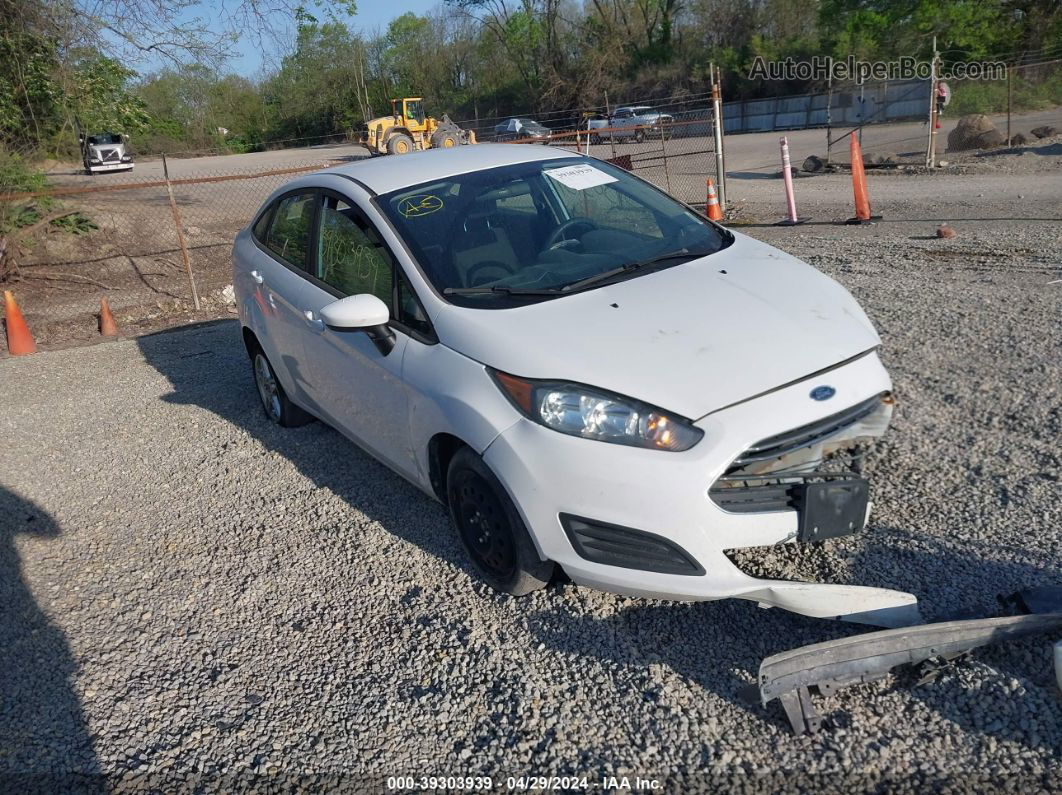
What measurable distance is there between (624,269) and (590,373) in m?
0.98

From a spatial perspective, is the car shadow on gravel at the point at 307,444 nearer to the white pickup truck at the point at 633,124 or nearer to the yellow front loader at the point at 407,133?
the white pickup truck at the point at 633,124

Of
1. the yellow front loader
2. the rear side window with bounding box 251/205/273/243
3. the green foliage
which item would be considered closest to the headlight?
the rear side window with bounding box 251/205/273/243

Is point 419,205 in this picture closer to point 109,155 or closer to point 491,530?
point 491,530

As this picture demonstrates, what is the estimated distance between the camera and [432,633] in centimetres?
358

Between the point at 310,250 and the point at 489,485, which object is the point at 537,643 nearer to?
the point at 489,485

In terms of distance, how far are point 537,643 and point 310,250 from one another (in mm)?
2685

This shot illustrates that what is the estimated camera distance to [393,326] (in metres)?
4.05

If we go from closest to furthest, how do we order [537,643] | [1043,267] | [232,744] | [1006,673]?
[1006,673], [232,744], [537,643], [1043,267]

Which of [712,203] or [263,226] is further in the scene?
[712,203]

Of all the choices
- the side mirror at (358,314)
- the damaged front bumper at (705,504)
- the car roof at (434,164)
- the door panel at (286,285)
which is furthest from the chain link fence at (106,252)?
the damaged front bumper at (705,504)

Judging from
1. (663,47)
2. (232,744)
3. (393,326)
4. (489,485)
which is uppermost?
(663,47)

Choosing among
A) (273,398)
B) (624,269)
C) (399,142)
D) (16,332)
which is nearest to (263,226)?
(273,398)

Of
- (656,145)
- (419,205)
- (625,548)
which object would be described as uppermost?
(419,205)

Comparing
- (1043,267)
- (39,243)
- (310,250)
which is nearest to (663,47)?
(39,243)
